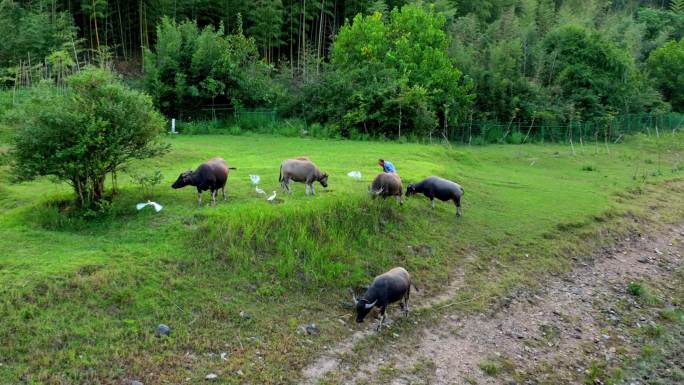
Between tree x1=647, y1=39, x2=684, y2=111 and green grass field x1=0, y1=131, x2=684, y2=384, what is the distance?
97.2 feet

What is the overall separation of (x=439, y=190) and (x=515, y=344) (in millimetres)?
5297

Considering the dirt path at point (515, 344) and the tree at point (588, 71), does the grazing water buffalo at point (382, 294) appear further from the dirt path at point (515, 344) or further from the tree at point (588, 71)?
the tree at point (588, 71)

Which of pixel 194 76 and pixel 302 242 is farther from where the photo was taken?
pixel 194 76

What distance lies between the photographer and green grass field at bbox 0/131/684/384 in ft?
28.0

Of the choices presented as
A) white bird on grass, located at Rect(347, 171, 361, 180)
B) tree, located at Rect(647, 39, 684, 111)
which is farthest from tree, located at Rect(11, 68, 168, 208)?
tree, located at Rect(647, 39, 684, 111)

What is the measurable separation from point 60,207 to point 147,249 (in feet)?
9.67

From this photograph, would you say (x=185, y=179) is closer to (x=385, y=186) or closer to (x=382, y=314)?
(x=385, y=186)

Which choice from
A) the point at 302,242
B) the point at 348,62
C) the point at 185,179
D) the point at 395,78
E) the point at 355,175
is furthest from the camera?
the point at 348,62

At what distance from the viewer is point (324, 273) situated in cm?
1138

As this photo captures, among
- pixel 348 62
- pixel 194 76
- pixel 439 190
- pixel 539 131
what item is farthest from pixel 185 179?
pixel 539 131

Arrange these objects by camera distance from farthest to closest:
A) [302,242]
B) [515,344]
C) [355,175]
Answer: [355,175]
[302,242]
[515,344]

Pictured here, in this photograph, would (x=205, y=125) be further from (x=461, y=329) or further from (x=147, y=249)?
(x=461, y=329)

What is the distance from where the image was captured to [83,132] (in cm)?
1161

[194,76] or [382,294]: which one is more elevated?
[194,76]
